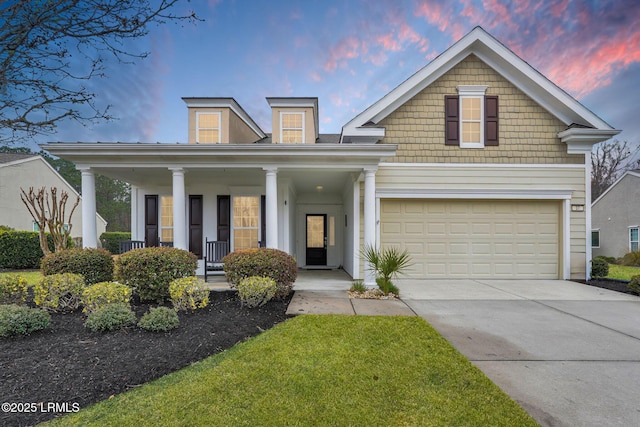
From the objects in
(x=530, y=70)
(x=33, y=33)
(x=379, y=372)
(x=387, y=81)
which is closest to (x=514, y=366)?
(x=379, y=372)

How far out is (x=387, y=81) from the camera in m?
13.8

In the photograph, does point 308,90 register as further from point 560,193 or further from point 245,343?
point 245,343

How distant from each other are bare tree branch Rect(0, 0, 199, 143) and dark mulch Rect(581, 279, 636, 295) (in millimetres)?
10247

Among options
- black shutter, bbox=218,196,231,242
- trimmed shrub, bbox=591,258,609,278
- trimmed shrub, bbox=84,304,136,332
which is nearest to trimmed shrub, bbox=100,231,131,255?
black shutter, bbox=218,196,231,242

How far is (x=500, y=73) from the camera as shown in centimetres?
823

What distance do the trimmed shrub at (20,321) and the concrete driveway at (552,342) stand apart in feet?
17.3

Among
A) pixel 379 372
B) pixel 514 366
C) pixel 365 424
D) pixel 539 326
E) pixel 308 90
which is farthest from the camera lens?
pixel 308 90

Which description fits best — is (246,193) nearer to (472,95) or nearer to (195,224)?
(195,224)

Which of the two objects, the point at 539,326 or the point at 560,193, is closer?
the point at 539,326

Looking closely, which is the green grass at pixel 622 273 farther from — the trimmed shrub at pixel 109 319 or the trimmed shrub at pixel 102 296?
the trimmed shrub at pixel 102 296

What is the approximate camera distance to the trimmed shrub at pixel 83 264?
5.58 meters

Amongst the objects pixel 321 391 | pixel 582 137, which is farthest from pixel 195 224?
pixel 582 137

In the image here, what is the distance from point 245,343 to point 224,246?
15.3ft

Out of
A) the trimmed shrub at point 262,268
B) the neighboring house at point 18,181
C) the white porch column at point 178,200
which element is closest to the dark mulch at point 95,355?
the trimmed shrub at point 262,268
